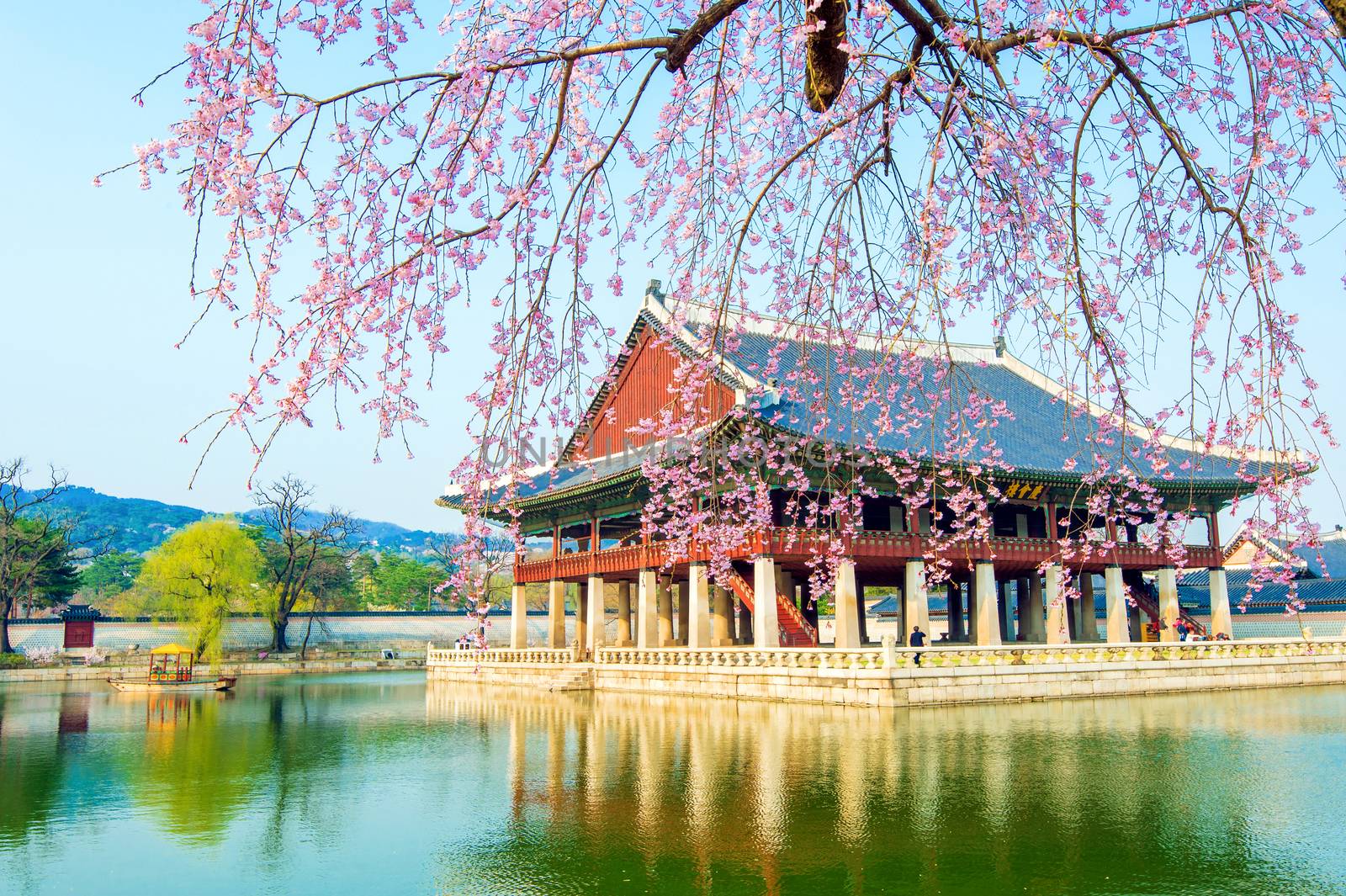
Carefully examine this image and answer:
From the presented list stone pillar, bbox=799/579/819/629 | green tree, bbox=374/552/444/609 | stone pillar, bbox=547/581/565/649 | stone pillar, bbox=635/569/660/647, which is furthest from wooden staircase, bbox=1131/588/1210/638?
green tree, bbox=374/552/444/609

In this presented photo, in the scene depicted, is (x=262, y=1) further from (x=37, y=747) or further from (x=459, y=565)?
(x=37, y=747)

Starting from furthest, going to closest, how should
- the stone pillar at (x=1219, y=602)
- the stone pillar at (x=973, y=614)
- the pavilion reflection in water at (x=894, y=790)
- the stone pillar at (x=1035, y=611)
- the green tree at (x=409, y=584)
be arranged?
the green tree at (x=409, y=584) → the stone pillar at (x=1035, y=611) → the stone pillar at (x=1219, y=602) → the stone pillar at (x=973, y=614) → the pavilion reflection in water at (x=894, y=790)

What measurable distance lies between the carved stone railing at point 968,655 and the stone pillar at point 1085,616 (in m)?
8.95

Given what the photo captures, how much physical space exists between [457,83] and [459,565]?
5.62 m

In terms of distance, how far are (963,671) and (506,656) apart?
20973 mm

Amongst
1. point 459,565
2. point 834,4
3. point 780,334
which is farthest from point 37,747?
point 834,4

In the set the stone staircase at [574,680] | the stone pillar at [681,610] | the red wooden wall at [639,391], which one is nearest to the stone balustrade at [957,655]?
the stone staircase at [574,680]

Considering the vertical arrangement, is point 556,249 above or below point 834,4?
below

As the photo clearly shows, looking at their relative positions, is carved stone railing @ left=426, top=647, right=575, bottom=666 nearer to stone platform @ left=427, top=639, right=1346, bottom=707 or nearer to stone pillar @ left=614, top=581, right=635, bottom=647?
stone platform @ left=427, top=639, right=1346, bottom=707

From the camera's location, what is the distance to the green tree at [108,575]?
100688mm

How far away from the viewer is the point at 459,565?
10.2 metres

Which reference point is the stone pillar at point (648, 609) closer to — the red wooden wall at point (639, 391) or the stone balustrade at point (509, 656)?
the stone balustrade at point (509, 656)

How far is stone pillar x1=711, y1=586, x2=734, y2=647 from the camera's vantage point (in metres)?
32.9

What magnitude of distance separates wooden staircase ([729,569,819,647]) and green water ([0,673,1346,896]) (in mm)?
7627
